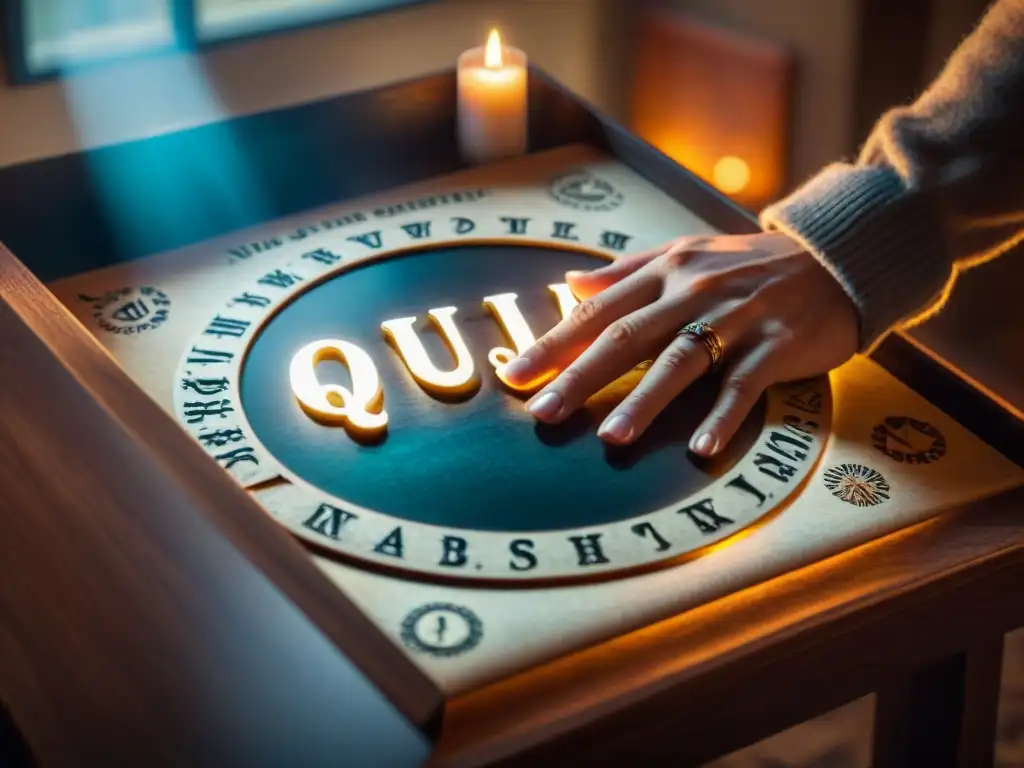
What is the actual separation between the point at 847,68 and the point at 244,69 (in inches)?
29.3

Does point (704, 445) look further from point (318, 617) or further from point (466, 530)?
point (318, 617)

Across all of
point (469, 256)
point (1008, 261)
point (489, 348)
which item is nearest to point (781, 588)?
point (489, 348)

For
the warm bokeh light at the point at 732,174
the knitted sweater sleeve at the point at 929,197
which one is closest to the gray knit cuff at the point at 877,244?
the knitted sweater sleeve at the point at 929,197

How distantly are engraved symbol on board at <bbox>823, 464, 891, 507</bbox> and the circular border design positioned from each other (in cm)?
2

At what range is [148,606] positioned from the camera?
2.14ft

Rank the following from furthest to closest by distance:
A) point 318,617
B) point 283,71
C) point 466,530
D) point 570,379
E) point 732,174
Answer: point 732,174
point 283,71
point 570,379
point 466,530
point 318,617

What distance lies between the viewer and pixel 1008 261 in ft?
5.46

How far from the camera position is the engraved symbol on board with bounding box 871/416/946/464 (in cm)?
81

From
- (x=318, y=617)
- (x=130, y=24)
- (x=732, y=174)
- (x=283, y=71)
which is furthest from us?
(x=732, y=174)

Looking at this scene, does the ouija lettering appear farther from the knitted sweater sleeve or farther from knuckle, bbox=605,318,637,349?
the knitted sweater sleeve

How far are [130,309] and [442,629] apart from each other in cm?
40

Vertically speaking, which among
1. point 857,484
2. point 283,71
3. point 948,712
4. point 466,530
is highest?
point 283,71

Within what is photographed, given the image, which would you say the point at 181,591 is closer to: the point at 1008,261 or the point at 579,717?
the point at 579,717

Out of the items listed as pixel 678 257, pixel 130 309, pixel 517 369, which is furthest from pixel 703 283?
pixel 130 309
